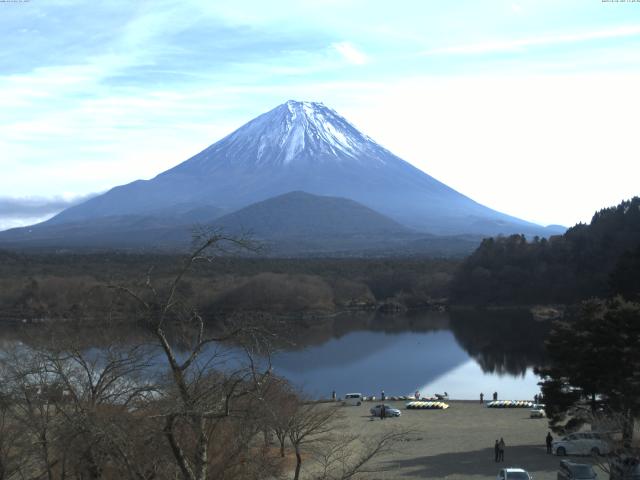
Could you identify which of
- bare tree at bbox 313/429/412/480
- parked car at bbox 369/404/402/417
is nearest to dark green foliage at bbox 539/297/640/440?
bare tree at bbox 313/429/412/480

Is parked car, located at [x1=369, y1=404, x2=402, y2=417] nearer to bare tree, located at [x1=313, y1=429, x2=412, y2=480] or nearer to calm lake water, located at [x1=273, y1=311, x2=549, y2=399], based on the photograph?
calm lake water, located at [x1=273, y1=311, x2=549, y2=399]

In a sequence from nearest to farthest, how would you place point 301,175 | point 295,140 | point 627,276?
point 627,276, point 301,175, point 295,140

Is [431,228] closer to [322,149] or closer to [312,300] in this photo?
[322,149]

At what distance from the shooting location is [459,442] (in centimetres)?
1439

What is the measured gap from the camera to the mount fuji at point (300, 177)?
14462 centimetres

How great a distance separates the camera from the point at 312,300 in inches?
1839

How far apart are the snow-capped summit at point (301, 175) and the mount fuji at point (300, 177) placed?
17cm

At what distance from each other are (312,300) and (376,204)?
100031 millimetres

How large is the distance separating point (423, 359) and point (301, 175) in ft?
393

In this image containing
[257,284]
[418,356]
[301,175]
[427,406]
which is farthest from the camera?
[301,175]

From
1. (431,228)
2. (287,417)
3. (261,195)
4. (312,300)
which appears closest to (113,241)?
(261,195)

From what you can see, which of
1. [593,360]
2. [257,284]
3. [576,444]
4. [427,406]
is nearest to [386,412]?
[427,406]

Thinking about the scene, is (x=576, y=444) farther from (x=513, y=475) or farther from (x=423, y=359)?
(x=423, y=359)

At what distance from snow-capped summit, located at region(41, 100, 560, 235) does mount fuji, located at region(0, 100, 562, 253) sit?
166mm
